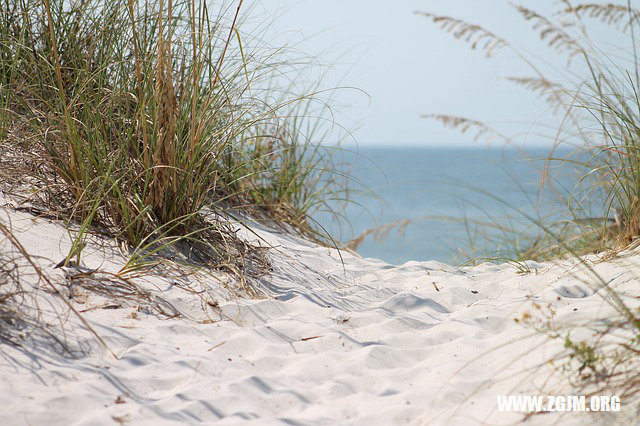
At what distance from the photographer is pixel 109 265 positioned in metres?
2.40

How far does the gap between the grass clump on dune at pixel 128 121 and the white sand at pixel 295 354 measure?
0.75 ft

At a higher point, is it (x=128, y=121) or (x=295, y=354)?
(x=128, y=121)

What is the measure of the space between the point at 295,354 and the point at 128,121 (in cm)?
133

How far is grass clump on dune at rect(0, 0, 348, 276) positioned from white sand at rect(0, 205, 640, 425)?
0.75ft

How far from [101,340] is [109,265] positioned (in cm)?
59

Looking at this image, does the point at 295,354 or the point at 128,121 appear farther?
the point at 128,121

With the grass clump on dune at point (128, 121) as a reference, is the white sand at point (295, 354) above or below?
below

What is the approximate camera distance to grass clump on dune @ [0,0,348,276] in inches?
102

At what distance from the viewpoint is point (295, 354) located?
2.00 metres

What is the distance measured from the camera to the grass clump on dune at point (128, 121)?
8.48ft

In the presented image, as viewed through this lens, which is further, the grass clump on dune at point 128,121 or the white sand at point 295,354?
the grass clump on dune at point 128,121

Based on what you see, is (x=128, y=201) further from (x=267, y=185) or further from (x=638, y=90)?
(x=638, y=90)

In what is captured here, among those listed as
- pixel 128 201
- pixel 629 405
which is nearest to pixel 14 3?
pixel 128 201

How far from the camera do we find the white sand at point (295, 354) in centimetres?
160
